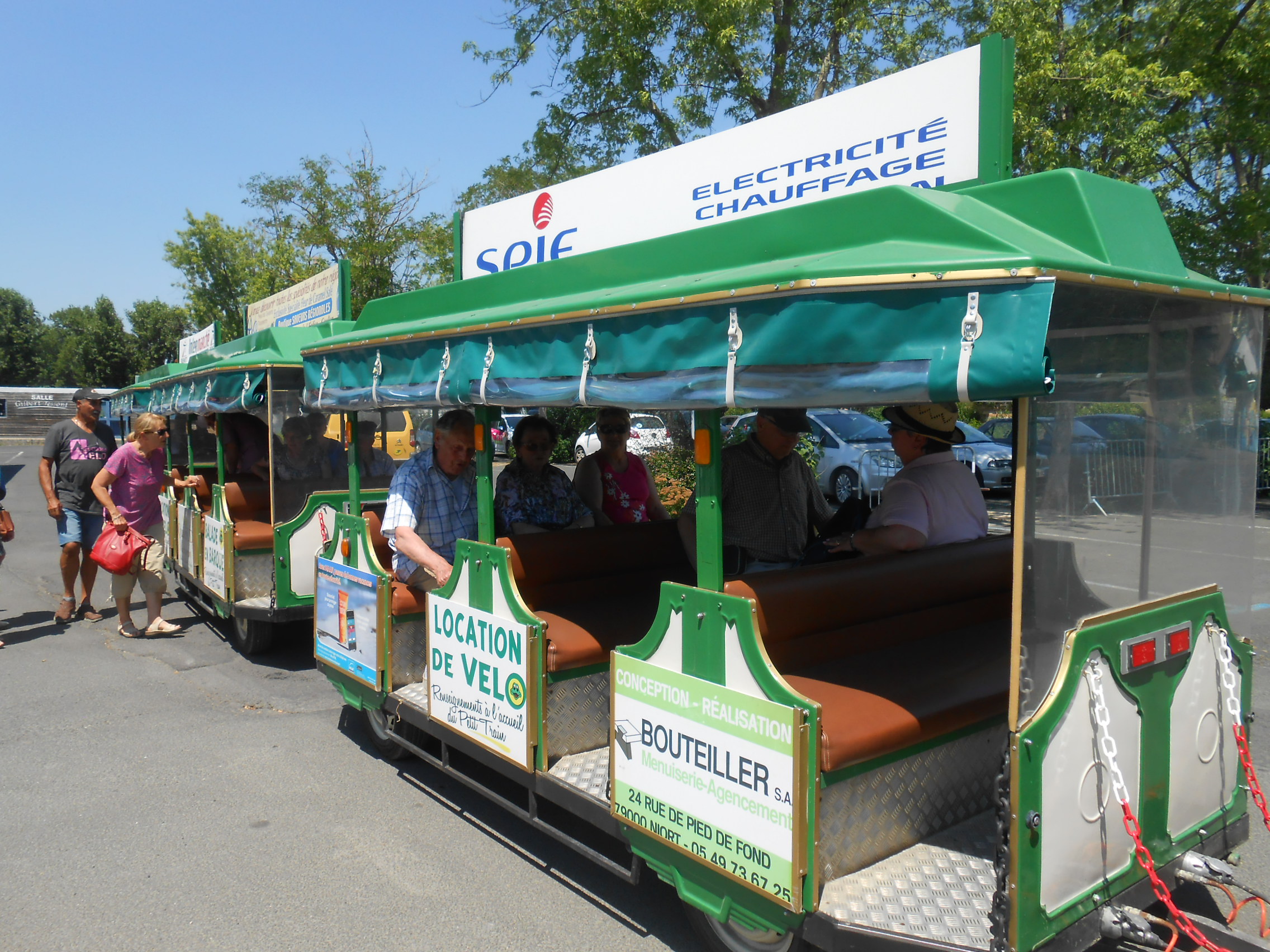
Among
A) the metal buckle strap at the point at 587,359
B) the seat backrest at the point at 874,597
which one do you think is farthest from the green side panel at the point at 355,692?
the seat backrest at the point at 874,597

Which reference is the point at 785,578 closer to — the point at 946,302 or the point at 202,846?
the point at 946,302

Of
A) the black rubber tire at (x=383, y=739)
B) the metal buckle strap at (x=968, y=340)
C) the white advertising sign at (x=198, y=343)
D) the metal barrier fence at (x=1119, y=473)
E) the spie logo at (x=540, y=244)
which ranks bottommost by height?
the black rubber tire at (x=383, y=739)

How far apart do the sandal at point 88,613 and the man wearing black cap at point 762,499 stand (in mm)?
6604

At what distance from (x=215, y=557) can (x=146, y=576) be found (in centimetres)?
81

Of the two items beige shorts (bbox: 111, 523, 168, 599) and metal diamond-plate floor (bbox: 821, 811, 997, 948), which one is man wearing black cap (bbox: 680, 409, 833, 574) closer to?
metal diamond-plate floor (bbox: 821, 811, 997, 948)

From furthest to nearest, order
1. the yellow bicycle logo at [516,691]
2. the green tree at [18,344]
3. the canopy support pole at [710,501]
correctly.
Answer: the green tree at [18,344], the yellow bicycle logo at [516,691], the canopy support pole at [710,501]

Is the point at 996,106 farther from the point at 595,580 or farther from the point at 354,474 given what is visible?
the point at 354,474

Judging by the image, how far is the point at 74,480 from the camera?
797 centimetres

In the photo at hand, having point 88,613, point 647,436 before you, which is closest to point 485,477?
point 88,613

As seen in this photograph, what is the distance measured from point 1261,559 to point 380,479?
357 inches

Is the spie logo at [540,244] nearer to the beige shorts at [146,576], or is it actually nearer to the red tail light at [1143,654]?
the red tail light at [1143,654]

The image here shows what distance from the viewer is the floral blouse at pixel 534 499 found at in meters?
5.13

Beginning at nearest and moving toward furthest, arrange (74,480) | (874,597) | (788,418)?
(874,597) → (788,418) → (74,480)

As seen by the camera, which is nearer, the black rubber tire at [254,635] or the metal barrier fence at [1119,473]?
the metal barrier fence at [1119,473]
